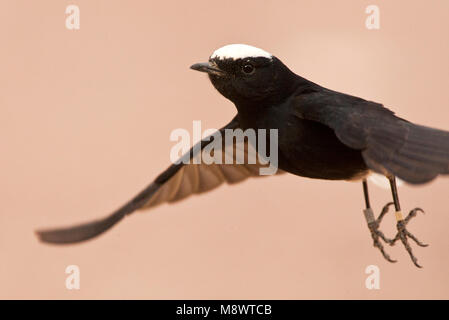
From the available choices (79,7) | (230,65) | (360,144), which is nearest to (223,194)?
(79,7)

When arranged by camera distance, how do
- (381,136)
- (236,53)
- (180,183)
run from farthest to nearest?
(180,183), (236,53), (381,136)

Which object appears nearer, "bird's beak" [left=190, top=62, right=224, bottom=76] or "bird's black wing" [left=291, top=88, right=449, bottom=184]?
"bird's black wing" [left=291, top=88, right=449, bottom=184]

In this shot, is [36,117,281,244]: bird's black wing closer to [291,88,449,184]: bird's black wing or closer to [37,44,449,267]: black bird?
[37,44,449,267]: black bird

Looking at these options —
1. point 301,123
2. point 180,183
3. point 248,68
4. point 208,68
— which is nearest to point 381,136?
point 301,123

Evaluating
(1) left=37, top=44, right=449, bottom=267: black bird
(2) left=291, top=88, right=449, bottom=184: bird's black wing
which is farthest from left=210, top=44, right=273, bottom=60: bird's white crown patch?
(2) left=291, top=88, right=449, bottom=184: bird's black wing

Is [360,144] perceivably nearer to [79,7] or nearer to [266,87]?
[266,87]

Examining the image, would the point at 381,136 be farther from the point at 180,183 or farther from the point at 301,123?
Result: the point at 180,183
